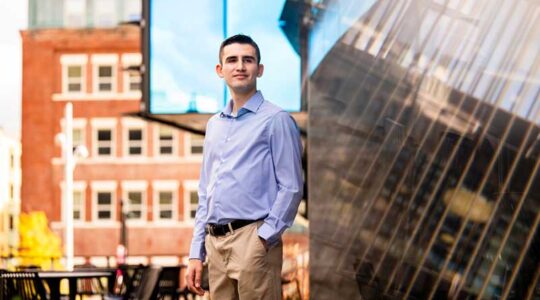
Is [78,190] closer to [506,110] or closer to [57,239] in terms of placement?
[57,239]

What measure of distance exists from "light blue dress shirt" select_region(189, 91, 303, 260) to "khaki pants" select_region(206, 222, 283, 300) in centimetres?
6

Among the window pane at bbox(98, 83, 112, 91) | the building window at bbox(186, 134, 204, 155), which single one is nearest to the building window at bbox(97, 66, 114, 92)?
the window pane at bbox(98, 83, 112, 91)

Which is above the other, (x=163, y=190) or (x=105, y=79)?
(x=105, y=79)

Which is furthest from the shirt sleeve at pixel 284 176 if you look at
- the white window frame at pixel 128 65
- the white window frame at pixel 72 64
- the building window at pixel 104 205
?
the white window frame at pixel 72 64

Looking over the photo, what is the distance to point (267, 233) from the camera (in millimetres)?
4578

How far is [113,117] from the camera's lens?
67562 millimetres

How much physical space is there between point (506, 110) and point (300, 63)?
6.37 m

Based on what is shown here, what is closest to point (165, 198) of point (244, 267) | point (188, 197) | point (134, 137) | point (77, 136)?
point (188, 197)

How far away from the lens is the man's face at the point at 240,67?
4738 millimetres

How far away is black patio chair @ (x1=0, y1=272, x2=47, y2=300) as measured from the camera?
36.2 ft

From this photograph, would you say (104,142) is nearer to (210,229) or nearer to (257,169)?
(210,229)

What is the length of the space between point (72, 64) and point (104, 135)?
4.05 meters

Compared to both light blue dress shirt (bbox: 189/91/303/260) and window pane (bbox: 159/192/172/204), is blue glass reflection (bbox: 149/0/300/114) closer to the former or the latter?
light blue dress shirt (bbox: 189/91/303/260)

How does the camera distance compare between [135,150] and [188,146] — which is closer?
[188,146]
